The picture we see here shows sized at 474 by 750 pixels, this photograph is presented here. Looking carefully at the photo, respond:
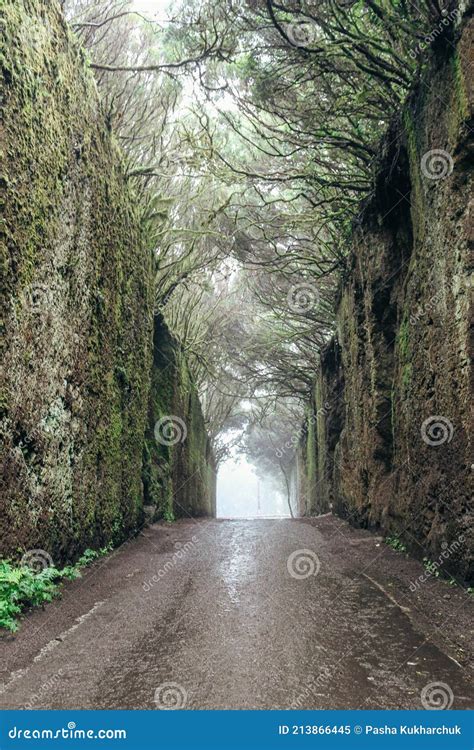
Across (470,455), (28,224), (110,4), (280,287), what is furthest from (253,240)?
(470,455)

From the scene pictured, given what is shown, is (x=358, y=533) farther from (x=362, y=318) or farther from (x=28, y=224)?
(x=28, y=224)

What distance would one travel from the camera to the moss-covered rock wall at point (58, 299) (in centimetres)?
379

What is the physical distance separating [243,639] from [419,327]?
3.73 meters

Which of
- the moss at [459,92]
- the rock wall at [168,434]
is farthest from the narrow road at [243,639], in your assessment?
the rock wall at [168,434]

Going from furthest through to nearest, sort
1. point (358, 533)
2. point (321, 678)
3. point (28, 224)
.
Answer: point (358, 533) → point (28, 224) → point (321, 678)

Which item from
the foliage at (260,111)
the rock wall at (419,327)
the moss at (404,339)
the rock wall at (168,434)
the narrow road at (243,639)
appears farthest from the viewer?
the rock wall at (168,434)

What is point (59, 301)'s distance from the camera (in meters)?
4.67

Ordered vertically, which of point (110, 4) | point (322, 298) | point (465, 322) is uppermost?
point (110, 4)

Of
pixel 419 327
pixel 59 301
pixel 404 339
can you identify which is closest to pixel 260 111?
pixel 404 339

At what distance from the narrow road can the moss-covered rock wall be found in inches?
31.5

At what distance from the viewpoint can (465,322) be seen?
12.8ft

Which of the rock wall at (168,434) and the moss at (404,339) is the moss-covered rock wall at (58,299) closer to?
the rock wall at (168,434)

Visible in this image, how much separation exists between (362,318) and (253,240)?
3.59 m

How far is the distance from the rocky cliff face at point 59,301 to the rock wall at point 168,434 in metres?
2.80
